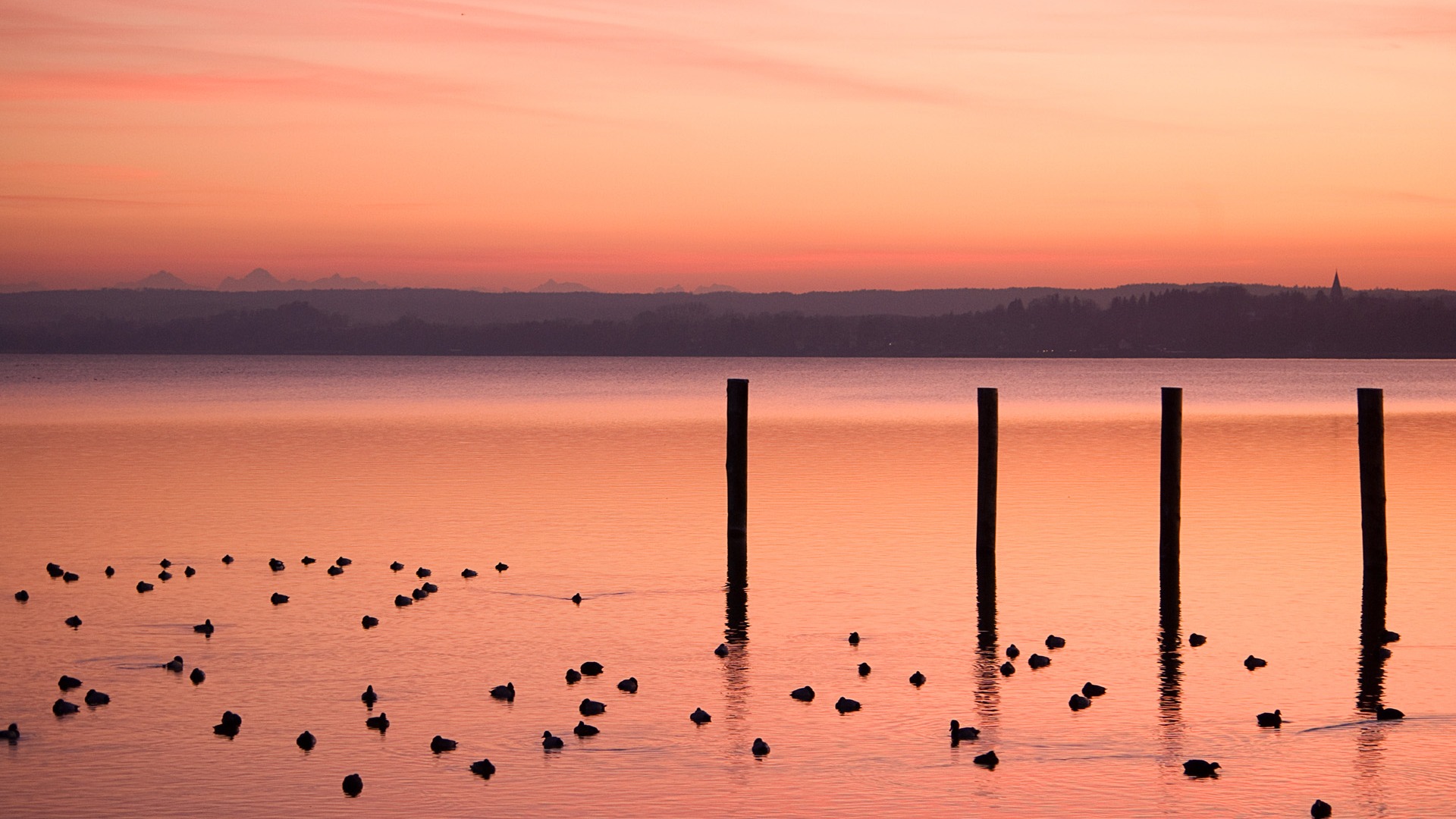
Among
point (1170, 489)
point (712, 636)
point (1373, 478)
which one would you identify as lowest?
point (712, 636)

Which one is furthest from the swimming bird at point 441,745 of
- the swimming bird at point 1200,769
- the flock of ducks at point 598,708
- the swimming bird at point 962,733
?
the swimming bird at point 1200,769

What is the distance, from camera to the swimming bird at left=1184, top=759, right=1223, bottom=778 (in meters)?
14.7

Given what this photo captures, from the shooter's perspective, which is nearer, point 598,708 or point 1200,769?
point 1200,769

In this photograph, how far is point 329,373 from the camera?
183375 mm

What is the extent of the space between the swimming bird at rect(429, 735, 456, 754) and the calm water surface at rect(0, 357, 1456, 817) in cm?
12

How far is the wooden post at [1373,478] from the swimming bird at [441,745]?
44.0 feet

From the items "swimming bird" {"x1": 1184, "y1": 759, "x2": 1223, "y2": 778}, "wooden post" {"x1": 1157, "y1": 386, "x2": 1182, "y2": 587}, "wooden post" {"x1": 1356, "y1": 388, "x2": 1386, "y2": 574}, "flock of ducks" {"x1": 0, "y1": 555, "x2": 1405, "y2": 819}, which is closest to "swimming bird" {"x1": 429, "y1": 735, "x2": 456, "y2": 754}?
"flock of ducks" {"x1": 0, "y1": 555, "x2": 1405, "y2": 819}

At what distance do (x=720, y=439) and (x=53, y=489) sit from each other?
25948 millimetres

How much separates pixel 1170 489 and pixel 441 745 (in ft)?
43.7

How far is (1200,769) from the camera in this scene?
579 inches

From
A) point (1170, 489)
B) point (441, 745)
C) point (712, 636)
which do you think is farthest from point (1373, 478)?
point (441, 745)

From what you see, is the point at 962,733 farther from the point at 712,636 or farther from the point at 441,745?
the point at 712,636

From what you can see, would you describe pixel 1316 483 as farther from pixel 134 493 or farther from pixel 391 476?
pixel 134 493

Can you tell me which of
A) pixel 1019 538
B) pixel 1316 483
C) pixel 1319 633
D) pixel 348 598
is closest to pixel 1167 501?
pixel 1319 633
